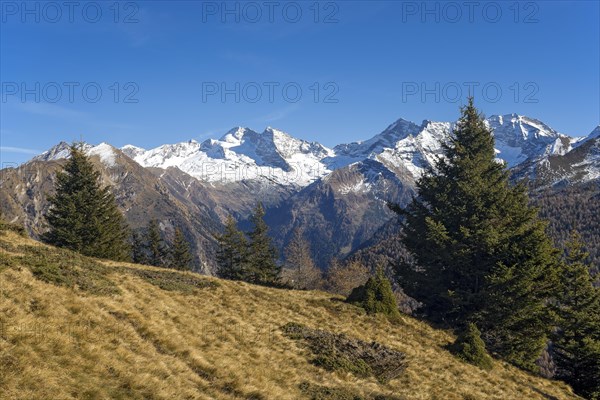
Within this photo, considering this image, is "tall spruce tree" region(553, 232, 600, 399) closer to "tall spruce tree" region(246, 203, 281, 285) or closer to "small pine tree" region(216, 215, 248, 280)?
"tall spruce tree" region(246, 203, 281, 285)

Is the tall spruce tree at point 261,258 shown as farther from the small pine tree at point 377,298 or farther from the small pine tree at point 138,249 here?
the small pine tree at point 377,298

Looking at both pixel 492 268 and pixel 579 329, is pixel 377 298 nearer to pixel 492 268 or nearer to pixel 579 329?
pixel 492 268

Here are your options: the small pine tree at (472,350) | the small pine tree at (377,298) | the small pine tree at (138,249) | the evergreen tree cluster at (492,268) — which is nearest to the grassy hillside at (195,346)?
the small pine tree at (472,350)

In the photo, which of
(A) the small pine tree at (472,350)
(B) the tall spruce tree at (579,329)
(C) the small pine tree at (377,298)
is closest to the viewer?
(A) the small pine tree at (472,350)

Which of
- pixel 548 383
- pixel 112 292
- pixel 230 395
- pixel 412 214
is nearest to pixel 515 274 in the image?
pixel 548 383

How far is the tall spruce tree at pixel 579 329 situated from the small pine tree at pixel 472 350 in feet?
31.6

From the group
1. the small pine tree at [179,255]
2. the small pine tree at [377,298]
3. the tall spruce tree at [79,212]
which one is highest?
the tall spruce tree at [79,212]

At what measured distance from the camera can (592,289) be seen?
31953 millimetres

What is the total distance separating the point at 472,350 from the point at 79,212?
4579cm

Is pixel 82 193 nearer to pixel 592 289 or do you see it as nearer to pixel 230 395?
pixel 230 395

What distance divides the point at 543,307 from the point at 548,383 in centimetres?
558

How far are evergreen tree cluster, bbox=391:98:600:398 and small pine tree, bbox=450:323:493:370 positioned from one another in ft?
2.18

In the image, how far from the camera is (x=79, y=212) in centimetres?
4931

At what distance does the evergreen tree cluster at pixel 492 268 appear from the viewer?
1098 inches
